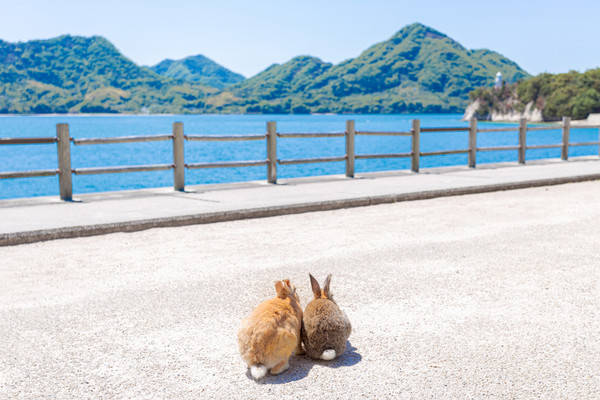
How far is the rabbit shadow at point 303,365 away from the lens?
11.0 feet

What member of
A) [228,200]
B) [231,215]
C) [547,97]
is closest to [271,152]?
[228,200]

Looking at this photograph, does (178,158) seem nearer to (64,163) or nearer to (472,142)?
(64,163)

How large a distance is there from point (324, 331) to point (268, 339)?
0.40m

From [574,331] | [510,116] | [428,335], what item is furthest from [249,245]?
[510,116]

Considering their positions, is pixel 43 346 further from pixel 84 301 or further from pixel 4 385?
pixel 84 301

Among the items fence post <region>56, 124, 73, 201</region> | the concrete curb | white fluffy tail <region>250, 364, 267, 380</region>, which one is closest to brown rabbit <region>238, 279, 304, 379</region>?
white fluffy tail <region>250, 364, 267, 380</region>

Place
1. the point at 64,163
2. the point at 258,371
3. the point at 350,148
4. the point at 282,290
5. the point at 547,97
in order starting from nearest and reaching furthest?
the point at 258,371
the point at 282,290
the point at 64,163
the point at 350,148
the point at 547,97

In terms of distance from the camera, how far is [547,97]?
15775cm

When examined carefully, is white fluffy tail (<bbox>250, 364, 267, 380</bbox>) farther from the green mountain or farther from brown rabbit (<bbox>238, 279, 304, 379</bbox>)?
the green mountain

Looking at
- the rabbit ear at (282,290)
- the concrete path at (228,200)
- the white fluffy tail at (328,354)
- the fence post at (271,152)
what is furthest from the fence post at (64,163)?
the white fluffy tail at (328,354)

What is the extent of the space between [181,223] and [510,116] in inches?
7126

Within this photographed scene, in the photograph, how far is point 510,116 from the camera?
176 meters

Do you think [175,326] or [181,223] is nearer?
[175,326]

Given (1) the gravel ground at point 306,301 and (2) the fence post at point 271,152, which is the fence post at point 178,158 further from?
(1) the gravel ground at point 306,301
